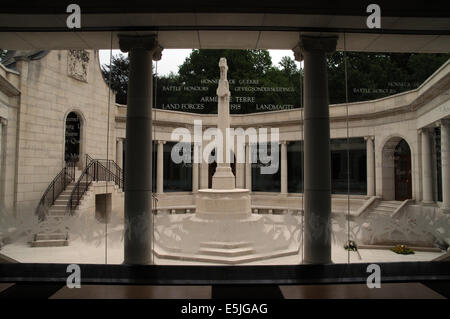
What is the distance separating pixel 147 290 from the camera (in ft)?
21.7

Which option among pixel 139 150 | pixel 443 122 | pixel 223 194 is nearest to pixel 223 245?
pixel 223 194

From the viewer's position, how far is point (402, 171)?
29.9 feet

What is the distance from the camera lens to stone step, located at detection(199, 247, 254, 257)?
8320mm

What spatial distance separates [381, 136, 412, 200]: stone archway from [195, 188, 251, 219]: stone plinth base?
474 centimetres

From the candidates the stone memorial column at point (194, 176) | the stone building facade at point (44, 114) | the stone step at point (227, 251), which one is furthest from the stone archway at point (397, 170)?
the stone building facade at point (44, 114)

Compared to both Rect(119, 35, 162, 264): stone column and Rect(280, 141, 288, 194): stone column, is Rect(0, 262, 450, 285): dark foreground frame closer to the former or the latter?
Rect(119, 35, 162, 264): stone column

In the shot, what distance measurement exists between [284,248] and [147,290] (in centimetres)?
410

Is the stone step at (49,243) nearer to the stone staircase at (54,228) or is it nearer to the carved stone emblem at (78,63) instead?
the stone staircase at (54,228)

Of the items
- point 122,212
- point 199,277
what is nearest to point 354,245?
point 199,277

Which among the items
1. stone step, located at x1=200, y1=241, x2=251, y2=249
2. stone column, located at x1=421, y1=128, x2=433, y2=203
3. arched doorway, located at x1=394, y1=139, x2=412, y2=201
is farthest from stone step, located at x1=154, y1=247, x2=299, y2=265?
stone column, located at x1=421, y1=128, x2=433, y2=203

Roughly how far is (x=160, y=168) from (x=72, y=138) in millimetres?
2851

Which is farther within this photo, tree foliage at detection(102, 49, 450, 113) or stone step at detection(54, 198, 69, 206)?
tree foliage at detection(102, 49, 450, 113)

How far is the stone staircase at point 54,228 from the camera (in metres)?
8.02
